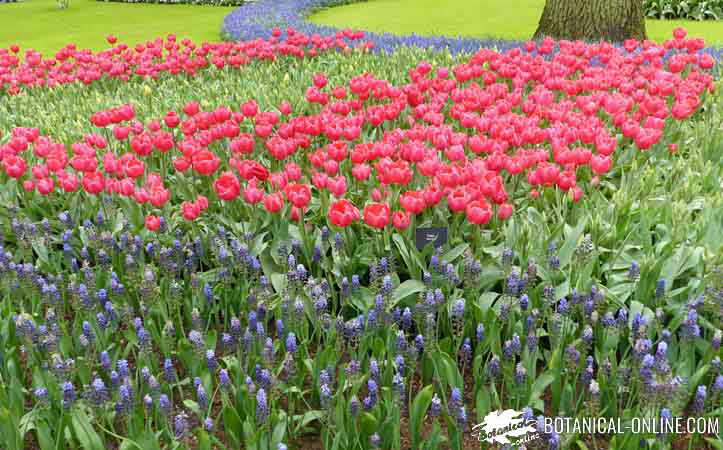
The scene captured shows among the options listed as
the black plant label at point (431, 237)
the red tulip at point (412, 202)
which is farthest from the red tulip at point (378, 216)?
the black plant label at point (431, 237)

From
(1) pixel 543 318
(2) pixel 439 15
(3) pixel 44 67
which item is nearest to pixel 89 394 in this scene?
(1) pixel 543 318

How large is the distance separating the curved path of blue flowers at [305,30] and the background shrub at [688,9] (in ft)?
28.7

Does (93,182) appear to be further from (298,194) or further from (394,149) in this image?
(394,149)

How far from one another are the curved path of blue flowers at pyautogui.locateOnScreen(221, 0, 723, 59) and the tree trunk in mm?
1081

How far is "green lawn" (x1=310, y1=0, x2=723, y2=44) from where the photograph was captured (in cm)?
1546

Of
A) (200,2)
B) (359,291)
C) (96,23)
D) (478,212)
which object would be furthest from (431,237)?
(200,2)

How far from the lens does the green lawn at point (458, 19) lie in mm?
15459

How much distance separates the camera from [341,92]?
5.44m

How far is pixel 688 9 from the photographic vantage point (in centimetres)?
1728

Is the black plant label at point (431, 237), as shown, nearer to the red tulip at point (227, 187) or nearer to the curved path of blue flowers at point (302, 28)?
the red tulip at point (227, 187)

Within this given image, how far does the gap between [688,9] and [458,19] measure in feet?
18.6

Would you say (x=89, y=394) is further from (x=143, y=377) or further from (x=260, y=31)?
(x=260, y=31)

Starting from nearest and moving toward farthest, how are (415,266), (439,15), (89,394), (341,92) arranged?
1. (89,394)
2. (415,266)
3. (341,92)
4. (439,15)

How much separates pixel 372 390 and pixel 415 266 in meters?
1.01
